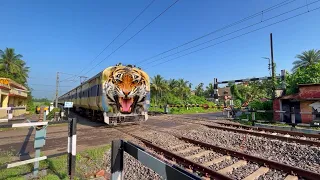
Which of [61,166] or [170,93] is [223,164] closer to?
[61,166]

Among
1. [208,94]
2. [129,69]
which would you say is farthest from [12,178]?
[208,94]

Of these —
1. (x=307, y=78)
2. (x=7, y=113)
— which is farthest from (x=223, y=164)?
(x=7, y=113)

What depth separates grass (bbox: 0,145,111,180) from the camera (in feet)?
13.1

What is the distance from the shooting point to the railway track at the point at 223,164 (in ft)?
14.2

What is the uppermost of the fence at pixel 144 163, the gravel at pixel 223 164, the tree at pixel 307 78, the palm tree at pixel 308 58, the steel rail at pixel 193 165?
the palm tree at pixel 308 58

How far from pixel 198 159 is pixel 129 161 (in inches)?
79.2

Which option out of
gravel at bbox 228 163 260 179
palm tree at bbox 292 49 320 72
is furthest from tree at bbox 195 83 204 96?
gravel at bbox 228 163 260 179

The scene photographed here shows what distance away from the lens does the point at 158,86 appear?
4388 cm

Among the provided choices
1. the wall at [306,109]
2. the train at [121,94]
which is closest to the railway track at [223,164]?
the train at [121,94]

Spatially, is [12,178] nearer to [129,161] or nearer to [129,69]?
[129,161]

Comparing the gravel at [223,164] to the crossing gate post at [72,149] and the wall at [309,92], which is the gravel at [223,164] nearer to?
the crossing gate post at [72,149]

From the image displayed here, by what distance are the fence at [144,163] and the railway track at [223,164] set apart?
7.60ft

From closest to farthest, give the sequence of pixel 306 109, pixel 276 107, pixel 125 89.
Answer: pixel 125 89 < pixel 306 109 < pixel 276 107

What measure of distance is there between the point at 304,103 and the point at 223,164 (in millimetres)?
11786
